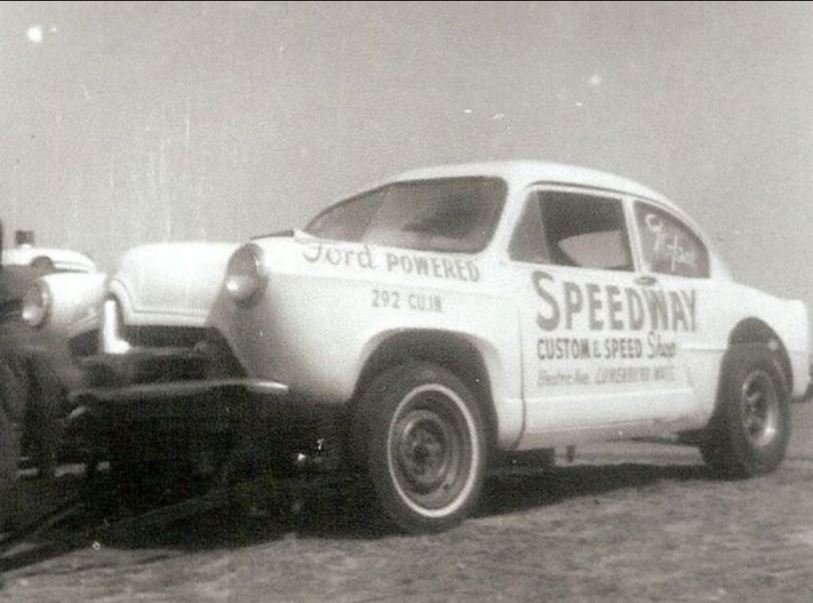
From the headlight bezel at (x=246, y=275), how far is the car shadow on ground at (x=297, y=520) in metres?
1.06

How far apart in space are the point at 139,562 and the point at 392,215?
2390mm

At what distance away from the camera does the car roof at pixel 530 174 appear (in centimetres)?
669

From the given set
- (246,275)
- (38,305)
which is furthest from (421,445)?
(38,305)

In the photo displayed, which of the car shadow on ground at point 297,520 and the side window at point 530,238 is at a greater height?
the side window at point 530,238

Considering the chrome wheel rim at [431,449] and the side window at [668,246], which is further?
the side window at [668,246]

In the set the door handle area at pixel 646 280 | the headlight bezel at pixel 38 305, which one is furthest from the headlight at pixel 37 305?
the door handle area at pixel 646 280

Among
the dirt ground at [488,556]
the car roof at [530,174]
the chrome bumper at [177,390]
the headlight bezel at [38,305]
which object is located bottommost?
the dirt ground at [488,556]

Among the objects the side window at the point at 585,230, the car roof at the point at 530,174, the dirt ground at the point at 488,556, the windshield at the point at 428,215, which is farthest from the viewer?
the side window at the point at 585,230

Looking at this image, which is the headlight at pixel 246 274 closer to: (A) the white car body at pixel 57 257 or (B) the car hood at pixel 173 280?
(B) the car hood at pixel 173 280

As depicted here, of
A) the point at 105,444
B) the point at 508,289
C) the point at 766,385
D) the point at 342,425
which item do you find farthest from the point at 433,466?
the point at 766,385

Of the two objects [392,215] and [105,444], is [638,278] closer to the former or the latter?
[392,215]

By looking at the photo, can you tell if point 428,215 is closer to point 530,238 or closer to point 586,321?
point 530,238

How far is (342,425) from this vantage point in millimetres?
5629

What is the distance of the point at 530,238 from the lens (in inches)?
258
